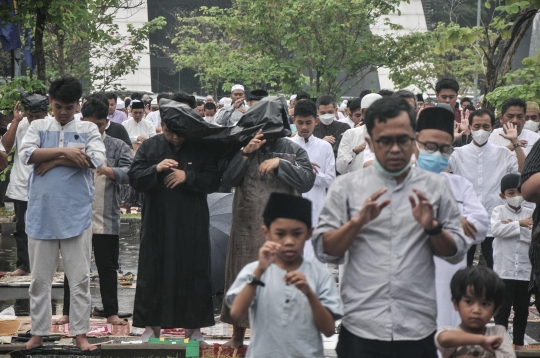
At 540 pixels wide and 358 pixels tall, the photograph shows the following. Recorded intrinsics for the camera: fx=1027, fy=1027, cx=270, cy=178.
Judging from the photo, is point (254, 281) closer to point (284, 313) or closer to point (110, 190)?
point (284, 313)

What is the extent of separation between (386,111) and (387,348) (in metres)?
1.17

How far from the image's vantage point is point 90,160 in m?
8.76

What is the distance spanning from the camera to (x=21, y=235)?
41.8 feet

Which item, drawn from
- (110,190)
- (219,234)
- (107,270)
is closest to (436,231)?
(107,270)

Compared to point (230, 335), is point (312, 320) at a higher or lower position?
higher

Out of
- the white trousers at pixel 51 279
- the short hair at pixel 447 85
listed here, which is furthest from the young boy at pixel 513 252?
the white trousers at pixel 51 279

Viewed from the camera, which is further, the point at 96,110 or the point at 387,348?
the point at 96,110

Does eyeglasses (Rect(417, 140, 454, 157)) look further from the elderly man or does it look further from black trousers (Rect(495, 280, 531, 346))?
the elderly man

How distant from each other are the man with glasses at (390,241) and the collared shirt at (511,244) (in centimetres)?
433

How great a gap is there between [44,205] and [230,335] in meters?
2.15

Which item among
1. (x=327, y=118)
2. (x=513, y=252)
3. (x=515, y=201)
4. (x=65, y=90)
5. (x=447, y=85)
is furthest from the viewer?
(x=327, y=118)

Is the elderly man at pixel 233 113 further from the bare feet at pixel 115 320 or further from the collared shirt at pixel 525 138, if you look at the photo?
the bare feet at pixel 115 320

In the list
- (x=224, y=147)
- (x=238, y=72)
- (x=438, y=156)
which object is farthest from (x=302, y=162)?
(x=238, y=72)

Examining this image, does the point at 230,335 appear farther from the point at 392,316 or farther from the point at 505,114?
the point at 392,316
